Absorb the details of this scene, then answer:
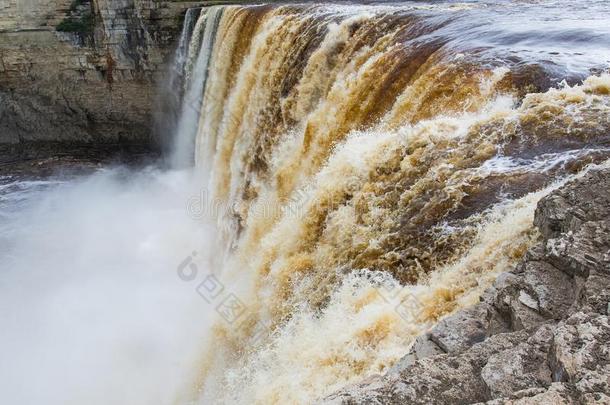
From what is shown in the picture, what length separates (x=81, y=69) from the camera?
19297mm

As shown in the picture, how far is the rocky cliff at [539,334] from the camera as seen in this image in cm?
233

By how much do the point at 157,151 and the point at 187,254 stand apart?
9.53 m

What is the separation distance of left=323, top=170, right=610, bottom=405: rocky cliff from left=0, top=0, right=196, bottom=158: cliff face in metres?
17.0

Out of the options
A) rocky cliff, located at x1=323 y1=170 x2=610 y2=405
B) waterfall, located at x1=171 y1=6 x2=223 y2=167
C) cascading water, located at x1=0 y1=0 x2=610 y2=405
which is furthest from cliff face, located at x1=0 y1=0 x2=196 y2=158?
rocky cliff, located at x1=323 y1=170 x2=610 y2=405

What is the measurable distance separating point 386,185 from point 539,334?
253 cm

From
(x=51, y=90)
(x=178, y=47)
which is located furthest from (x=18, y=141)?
(x=178, y=47)

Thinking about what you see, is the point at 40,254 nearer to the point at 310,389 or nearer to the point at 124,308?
the point at 124,308

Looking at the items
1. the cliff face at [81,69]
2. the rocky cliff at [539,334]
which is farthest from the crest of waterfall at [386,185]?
the cliff face at [81,69]

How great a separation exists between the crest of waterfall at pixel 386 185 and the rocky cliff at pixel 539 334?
0.43 meters

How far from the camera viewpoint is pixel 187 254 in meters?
11.7

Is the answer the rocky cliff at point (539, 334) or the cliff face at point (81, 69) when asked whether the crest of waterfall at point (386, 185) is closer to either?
the rocky cliff at point (539, 334)

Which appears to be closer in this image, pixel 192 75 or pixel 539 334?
pixel 539 334

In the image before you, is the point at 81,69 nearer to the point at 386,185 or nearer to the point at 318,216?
the point at 318,216

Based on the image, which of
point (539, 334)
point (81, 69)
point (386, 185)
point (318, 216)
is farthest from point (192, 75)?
point (539, 334)
